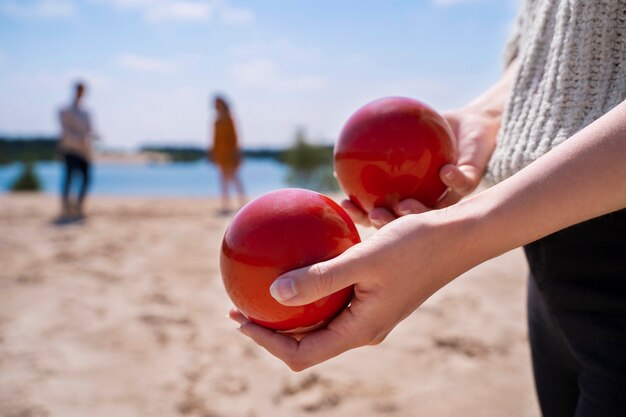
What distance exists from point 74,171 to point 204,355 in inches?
252

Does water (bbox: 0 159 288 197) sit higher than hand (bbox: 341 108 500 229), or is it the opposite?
hand (bbox: 341 108 500 229)

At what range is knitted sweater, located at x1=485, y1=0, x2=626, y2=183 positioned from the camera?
1.27 metres

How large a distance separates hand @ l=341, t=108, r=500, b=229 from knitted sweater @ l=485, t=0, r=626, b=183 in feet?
0.51

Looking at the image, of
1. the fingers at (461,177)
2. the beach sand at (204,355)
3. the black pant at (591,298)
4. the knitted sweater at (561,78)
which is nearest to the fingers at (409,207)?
the fingers at (461,177)

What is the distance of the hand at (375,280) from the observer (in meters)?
1.17

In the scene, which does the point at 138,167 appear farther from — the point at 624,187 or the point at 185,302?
the point at 624,187

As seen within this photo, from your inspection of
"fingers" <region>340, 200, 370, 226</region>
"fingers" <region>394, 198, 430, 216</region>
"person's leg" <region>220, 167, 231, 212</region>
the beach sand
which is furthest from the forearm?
"person's leg" <region>220, 167, 231, 212</region>

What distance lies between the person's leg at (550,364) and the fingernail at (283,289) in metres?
0.76

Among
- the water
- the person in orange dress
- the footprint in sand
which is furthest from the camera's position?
the water

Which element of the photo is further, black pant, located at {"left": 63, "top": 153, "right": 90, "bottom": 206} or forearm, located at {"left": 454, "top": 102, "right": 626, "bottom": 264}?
black pant, located at {"left": 63, "top": 153, "right": 90, "bottom": 206}

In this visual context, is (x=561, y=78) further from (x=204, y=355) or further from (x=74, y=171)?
(x=74, y=171)

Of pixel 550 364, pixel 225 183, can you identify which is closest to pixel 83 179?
pixel 225 183

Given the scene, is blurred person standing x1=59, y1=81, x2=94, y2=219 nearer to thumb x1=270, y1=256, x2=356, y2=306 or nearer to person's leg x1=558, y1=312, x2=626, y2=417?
thumb x1=270, y1=256, x2=356, y2=306

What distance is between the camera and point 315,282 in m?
1.19
